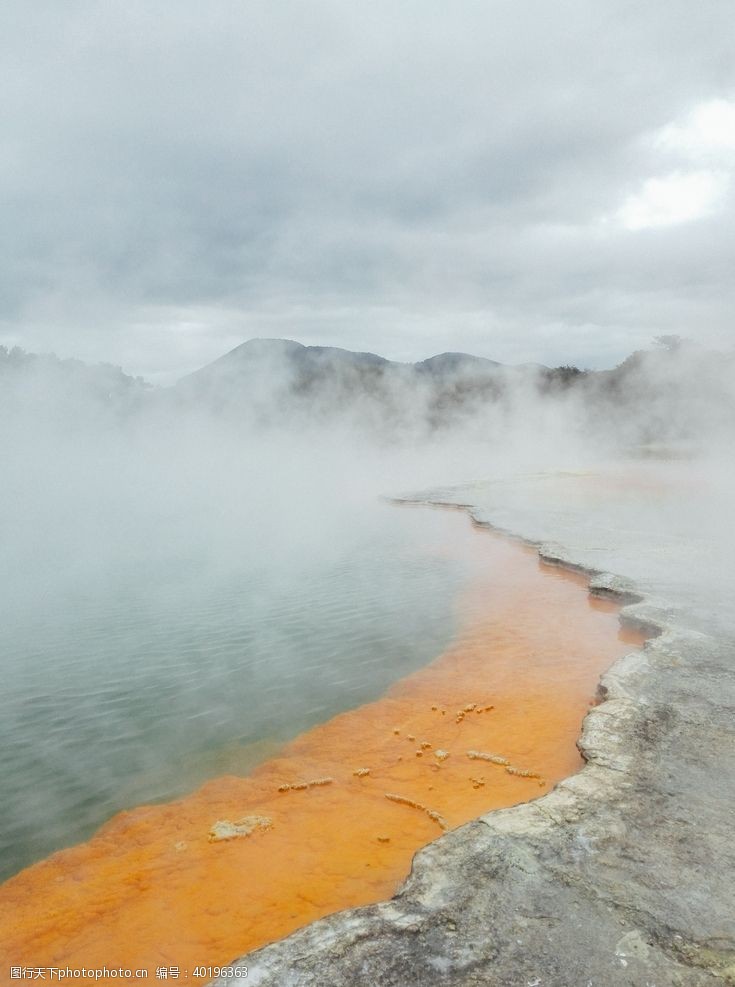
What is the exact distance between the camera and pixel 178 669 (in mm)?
4477

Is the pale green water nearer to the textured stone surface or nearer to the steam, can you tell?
the steam

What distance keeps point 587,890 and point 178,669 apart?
3.25m

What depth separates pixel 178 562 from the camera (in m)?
7.77

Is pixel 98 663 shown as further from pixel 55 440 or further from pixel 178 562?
pixel 55 440

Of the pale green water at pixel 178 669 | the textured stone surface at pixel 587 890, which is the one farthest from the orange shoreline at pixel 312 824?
the textured stone surface at pixel 587 890

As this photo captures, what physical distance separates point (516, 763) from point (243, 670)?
6.68ft

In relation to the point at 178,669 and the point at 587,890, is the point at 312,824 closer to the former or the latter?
the point at 587,890

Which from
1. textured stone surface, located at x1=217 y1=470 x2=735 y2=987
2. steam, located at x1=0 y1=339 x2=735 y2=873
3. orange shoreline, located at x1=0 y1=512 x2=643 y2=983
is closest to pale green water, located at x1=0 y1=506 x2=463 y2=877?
steam, located at x1=0 y1=339 x2=735 y2=873

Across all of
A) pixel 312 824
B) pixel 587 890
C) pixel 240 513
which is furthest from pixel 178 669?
pixel 240 513

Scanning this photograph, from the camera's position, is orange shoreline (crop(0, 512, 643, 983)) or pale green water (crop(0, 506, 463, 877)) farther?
pale green water (crop(0, 506, 463, 877))

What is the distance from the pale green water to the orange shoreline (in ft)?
0.71

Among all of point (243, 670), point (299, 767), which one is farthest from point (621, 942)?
point (243, 670)

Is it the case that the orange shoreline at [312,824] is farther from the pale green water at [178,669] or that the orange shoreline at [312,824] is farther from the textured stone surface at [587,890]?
the textured stone surface at [587,890]

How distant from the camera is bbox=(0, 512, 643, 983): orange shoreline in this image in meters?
2.17
